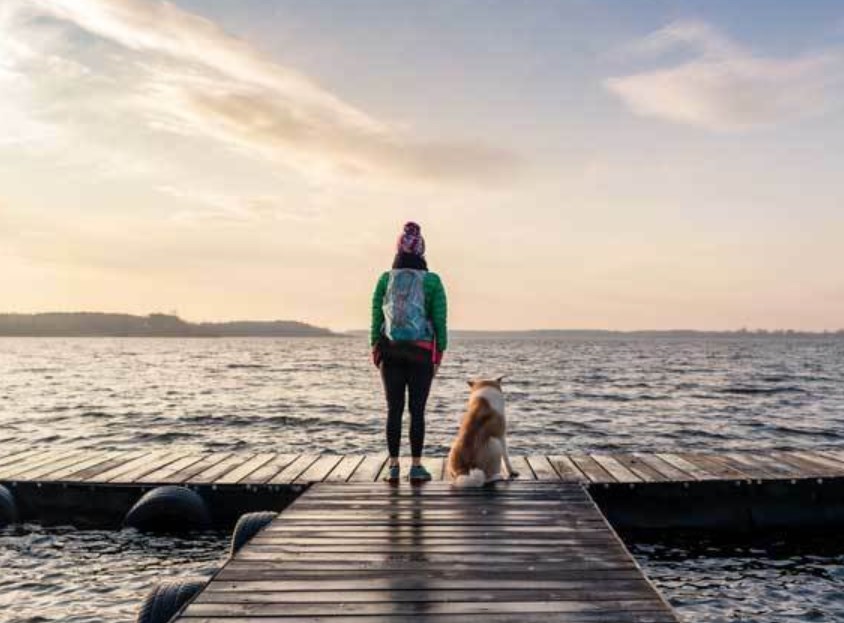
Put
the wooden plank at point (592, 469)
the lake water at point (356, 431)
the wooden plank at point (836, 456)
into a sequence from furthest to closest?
the wooden plank at point (836, 456), the wooden plank at point (592, 469), the lake water at point (356, 431)

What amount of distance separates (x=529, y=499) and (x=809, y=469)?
19.2 feet

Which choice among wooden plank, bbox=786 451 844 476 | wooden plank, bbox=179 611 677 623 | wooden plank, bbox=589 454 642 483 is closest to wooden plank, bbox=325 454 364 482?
wooden plank, bbox=589 454 642 483

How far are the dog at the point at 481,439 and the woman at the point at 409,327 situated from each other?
1.80 ft

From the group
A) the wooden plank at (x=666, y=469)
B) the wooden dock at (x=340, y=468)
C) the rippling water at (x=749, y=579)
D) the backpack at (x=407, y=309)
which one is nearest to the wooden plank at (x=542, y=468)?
the wooden dock at (x=340, y=468)

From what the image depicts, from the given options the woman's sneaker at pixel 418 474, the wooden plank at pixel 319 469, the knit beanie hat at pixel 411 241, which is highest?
the knit beanie hat at pixel 411 241

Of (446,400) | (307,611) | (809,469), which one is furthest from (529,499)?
(446,400)

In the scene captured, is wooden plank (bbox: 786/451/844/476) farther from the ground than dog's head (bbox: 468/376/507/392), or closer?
closer

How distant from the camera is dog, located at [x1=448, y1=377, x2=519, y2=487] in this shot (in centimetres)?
788

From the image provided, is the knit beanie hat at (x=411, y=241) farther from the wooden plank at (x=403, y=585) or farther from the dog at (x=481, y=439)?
the wooden plank at (x=403, y=585)

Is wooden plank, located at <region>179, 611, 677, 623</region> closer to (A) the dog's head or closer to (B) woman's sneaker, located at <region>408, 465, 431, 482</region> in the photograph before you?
(A) the dog's head

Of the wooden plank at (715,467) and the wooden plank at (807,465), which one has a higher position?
the wooden plank at (807,465)

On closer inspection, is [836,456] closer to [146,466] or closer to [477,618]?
[477,618]

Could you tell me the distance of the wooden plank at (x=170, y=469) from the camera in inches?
414

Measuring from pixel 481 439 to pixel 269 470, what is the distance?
431 cm
